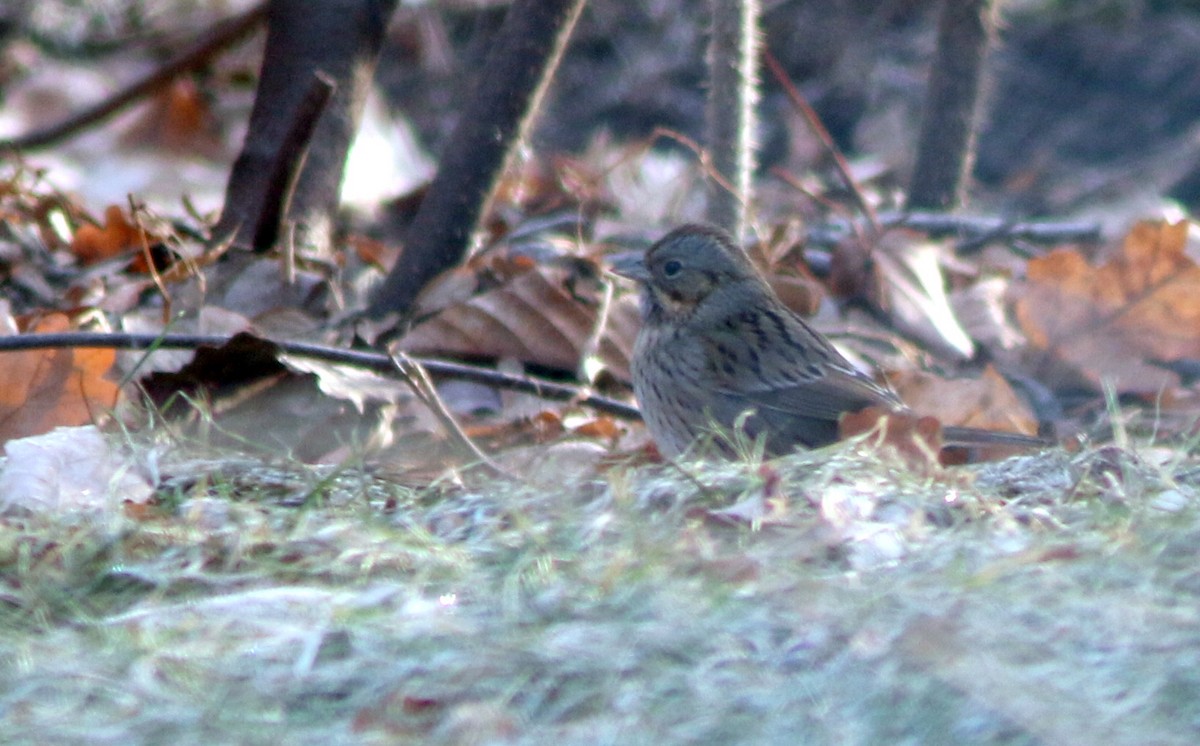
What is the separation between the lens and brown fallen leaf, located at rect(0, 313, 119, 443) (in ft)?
11.0

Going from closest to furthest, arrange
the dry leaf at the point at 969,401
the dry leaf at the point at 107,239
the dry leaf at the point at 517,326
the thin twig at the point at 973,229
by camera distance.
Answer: the dry leaf at the point at 969,401 < the dry leaf at the point at 517,326 < the dry leaf at the point at 107,239 < the thin twig at the point at 973,229

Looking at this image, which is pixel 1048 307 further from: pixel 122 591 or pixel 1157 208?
pixel 122 591

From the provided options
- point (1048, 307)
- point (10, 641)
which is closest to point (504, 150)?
point (1048, 307)

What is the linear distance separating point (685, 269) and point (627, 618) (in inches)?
107

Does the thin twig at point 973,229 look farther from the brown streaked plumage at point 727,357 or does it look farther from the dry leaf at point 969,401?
the dry leaf at point 969,401

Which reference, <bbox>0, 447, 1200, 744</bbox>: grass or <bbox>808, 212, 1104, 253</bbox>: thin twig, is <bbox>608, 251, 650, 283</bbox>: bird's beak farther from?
<bbox>0, 447, 1200, 744</bbox>: grass

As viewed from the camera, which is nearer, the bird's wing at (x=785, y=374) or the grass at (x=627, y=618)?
the grass at (x=627, y=618)

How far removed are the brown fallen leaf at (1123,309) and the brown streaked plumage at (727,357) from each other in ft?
2.37

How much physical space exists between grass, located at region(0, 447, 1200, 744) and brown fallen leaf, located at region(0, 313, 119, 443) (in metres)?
0.79

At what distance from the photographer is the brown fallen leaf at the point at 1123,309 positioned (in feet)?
14.9

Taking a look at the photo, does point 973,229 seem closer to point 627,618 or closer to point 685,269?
point 685,269

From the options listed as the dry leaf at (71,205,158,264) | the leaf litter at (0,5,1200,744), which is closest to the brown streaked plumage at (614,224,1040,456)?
the leaf litter at (0,5,1200,744)

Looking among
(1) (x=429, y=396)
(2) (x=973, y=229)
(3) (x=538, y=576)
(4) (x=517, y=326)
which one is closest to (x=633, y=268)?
(4) (x=517, y=326)

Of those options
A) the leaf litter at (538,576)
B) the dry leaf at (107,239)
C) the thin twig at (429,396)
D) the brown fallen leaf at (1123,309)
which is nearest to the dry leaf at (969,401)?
the leaf litter at (538,576)
